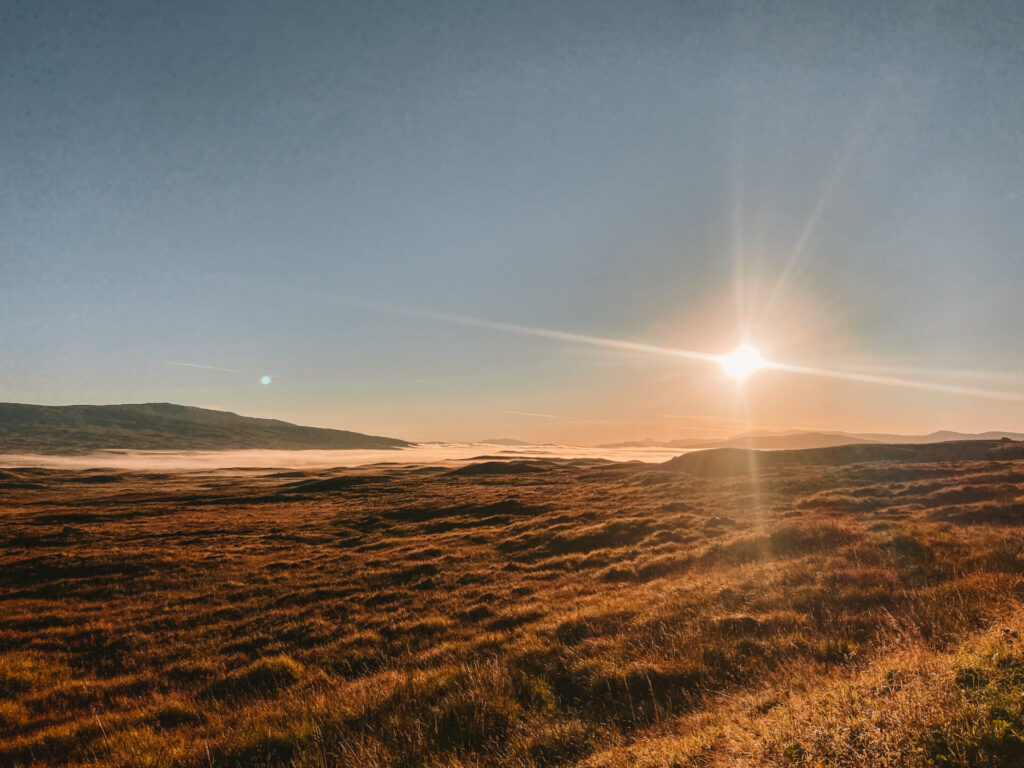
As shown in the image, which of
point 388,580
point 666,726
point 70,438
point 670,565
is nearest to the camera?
point 666,726

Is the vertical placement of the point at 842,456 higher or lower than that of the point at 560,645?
lower

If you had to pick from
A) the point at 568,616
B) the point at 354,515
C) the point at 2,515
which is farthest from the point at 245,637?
the point at 2,515

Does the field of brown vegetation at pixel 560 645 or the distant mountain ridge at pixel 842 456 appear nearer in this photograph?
the field of brown vegetation at pixel 560 645

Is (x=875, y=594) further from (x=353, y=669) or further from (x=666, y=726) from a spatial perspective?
(x=353, y=669)

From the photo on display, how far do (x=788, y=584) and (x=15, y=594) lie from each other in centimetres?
3267

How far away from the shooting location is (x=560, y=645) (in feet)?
30.3

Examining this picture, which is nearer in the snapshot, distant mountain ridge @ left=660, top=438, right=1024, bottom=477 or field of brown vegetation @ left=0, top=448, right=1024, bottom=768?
field of brown vegetation @ left=0, top=448, right=1024, bottom=768

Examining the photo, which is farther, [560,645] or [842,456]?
[842,456]

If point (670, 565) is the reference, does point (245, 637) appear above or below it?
below

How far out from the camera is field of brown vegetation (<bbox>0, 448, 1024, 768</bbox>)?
16.6 ft

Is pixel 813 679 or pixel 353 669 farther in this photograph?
pixel 353 669

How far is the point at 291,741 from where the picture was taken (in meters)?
6.59

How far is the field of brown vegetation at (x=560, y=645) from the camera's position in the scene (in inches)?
200

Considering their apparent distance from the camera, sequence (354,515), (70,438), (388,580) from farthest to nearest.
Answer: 1. (70,438)
2. (354,515)
3. (388,580)
